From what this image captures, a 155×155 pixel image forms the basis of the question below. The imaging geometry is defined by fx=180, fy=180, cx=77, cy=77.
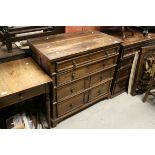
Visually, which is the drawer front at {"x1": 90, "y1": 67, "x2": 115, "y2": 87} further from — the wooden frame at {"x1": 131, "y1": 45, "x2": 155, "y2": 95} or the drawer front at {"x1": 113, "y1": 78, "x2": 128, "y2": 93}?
the wooden frame at {"x1": 131, "y1": 45, "x2": 155, "y2": 95}

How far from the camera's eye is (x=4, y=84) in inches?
60.6

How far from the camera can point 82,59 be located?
182cm

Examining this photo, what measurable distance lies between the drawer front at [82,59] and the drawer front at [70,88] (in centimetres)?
24

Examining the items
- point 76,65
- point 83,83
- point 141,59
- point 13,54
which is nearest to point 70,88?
point 83,83

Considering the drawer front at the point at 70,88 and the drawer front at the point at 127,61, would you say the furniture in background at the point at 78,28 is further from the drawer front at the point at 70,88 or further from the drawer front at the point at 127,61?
the drawer front at the point at 70,88

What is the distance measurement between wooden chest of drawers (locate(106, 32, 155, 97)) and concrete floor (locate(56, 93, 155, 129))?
0.64 feet

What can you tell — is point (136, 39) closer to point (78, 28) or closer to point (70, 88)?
point (78, 28)

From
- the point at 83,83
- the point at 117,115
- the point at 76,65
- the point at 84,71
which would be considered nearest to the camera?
the point at 76,65

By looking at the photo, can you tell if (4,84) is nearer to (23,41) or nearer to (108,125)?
(23,41)

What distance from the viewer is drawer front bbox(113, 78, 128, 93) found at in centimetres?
249

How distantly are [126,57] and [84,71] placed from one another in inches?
26.1

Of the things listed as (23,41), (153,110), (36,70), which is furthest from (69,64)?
(153,110)

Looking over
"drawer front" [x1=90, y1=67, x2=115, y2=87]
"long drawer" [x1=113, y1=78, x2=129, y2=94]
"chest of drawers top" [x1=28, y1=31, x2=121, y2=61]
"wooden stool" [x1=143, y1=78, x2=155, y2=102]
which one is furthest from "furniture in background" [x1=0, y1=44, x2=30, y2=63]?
"wooden stool" [x1=143, y1=78, x2=155, y2=102]

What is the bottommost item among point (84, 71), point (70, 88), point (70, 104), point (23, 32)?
point (70, 104)
